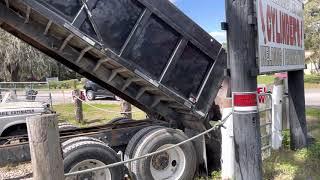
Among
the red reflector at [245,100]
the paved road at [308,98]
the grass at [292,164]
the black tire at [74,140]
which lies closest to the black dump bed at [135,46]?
the black tire at [74,140]

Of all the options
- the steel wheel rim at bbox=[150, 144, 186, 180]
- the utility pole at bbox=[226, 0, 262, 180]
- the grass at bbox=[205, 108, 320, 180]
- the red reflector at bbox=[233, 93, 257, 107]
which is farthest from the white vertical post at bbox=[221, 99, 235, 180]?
the red reflector at bbox=[233, 93, 257, 107]

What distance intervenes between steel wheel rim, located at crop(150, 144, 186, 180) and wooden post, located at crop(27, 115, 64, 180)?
11.8 feet

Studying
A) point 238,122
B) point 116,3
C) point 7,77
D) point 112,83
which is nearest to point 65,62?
point 112,83

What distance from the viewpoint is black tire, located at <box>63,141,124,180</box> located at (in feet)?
19.1

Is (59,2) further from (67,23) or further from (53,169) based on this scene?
(53,169)

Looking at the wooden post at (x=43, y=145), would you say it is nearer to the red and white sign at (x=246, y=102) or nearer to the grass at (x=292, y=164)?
the red and white sign at (x=246, y=102)

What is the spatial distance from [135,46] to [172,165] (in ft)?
6.47

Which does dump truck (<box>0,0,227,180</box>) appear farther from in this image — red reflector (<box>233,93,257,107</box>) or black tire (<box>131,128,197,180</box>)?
red reflector (<box>233,93,257,107</box>)

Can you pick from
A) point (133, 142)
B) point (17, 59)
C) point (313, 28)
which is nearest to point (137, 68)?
point (133, 142)

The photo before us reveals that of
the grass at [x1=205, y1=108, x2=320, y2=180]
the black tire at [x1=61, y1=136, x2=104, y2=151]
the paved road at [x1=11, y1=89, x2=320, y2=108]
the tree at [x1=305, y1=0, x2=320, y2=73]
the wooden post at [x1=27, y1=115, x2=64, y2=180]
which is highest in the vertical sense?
the tree at [x1=305, y1=0, x2=320, y2=73]

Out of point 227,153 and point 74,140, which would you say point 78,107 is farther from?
point 227,153

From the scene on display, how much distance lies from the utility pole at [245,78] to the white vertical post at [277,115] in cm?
323

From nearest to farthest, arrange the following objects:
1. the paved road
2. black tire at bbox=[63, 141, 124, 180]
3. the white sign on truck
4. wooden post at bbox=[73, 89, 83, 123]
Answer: the white sign on truck < black tire at bbox=[63, 141, 124, 180] < wooden post at bbox=[73, 89, 83, 123] < the paved road

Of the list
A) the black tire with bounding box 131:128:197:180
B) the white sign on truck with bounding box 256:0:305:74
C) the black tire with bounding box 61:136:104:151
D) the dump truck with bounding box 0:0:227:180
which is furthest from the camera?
the black tire with bounding box 131:128:197:180
